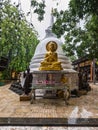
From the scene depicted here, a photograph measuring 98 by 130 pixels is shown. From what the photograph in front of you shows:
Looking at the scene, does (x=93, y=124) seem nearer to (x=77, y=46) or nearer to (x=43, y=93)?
(x=43, y=93)

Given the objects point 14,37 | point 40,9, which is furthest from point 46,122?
point 14,37

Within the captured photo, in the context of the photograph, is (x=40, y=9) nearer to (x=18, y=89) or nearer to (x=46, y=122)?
(x=46, y=122)

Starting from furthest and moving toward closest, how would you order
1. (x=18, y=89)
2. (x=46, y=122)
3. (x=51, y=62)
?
1. (x=18, y=89)
2. (x=51, y=62)
3. (x=46, y=122)

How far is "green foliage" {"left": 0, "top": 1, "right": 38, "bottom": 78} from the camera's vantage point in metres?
21.7

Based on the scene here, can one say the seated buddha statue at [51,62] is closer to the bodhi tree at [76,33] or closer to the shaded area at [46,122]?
the bodhi tree at [76,33]

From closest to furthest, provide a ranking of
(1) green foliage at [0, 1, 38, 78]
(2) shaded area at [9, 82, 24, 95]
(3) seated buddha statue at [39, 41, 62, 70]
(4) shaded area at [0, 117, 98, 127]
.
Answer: (4) shaded area at [0, 117, 98, 127] → (3) seated buddha statue at [39, 41, 62, 70] → (2) shaded area at [9, 82, 24, 95] → (1) green foliage at [0, 1, 38, 78]

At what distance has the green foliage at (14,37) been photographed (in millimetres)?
21677

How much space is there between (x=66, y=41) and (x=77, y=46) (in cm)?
Answer: 55

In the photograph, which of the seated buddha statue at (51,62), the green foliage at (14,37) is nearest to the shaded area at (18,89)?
the seated buddha statue at (51,62)

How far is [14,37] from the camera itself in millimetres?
23625

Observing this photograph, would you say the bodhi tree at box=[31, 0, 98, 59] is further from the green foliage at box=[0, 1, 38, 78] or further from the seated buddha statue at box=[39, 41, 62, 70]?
the green foliage at box=[0, 1, 38, 78]

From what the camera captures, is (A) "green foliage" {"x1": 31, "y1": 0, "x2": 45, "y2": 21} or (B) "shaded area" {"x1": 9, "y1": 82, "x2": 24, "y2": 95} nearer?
(A) "green foliage" {"x1": 31, "y1": 0, "x2": 45, "y2": 21}

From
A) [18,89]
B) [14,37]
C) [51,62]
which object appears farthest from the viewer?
[14,37]

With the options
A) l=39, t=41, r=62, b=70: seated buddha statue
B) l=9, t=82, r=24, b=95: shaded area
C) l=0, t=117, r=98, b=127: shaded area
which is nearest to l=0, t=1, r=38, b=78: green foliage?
l=9, t=82, r=24, b=95: shaded area
